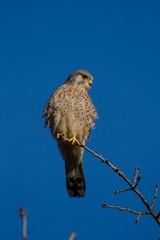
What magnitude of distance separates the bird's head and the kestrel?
0.59 feet

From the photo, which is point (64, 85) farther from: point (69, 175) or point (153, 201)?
point (153, 201)

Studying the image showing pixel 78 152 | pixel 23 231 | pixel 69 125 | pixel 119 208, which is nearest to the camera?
pixel 23 231

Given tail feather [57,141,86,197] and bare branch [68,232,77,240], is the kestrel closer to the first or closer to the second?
tail feather [57,141,86,197]

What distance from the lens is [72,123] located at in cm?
446

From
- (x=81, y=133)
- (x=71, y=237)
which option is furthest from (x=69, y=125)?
(x=71, y=237)

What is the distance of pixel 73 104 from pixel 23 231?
3670mm

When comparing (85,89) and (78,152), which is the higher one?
(85,89)

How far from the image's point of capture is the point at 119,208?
2275 millimetres

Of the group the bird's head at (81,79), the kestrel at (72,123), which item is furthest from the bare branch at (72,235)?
the bird's head at (81,79)

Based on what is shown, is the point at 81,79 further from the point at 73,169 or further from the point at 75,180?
the point at 75,180

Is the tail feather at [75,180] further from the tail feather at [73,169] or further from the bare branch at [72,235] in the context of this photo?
the bare branch at [72,235]

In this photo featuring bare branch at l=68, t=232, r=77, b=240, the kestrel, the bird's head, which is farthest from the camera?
the bird's head

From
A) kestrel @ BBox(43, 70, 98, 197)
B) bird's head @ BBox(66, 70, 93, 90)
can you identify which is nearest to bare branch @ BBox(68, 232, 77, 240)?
kestrel @ BBox(43, 70, 98, 197)

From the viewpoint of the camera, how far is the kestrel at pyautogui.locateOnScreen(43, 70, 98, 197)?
448 centimetres
